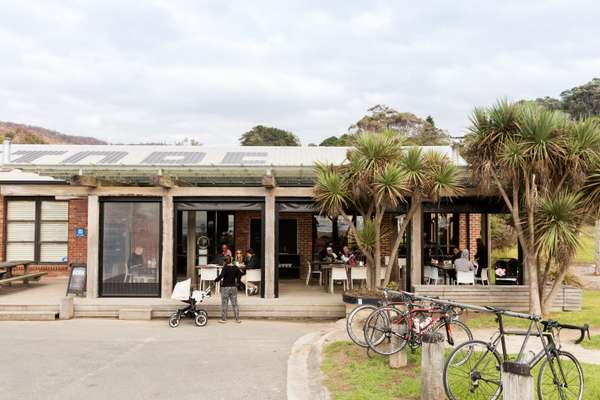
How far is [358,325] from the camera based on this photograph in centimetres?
824

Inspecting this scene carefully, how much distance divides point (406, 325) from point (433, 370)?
5.03 ft

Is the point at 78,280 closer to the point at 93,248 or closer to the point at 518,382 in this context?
the point at 93,248

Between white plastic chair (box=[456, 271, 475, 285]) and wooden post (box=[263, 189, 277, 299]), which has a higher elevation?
wooden post (box=[263, 189, 277, 299])

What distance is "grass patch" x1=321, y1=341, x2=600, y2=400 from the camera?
208 inches

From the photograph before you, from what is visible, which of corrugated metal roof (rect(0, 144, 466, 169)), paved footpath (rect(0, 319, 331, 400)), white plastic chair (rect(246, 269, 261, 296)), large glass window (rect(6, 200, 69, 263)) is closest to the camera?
paved footpath (rect(0, 319, 331, 400))

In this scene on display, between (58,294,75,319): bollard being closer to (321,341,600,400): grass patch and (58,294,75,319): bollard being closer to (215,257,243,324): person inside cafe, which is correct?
(215,257,243,324): person inside cafe

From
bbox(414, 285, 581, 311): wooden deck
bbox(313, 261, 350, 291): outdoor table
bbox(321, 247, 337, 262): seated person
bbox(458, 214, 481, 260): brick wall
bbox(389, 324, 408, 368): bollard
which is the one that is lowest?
bbox(389, 324, 408, 368): bollard

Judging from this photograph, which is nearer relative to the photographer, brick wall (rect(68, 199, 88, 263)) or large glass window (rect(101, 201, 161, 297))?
large glass window (rect(101, 201, 161, 297))

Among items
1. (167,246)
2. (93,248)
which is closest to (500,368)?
(167,246)

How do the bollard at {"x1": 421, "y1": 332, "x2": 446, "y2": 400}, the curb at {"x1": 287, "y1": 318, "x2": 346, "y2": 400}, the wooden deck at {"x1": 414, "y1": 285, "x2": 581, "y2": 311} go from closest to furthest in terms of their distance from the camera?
the bollard at {"x1": 421, "y1": 332, "x2": 446, "y2": 400} < the curb at {"x1": 287, "y1": 318, "x2": 346, "y2": 400} < the wooden deck at {"x1": 414, "y1": 285, "x2": 581, "y2": 311}

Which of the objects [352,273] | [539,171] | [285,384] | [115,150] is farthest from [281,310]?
[115,150]

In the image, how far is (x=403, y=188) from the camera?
9.76m

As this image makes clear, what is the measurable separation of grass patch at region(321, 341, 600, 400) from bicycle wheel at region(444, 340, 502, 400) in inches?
18.6

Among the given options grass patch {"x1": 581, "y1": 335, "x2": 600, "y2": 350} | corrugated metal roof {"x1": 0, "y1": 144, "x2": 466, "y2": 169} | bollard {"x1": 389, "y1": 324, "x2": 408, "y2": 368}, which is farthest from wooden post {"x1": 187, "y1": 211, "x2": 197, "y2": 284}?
grass patch {"x1": 581, "y1": 335, "x2": 600, "y2": 350}
